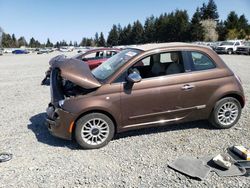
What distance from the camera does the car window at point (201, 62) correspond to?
5.52 m

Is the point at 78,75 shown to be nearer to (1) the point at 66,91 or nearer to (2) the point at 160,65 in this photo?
(1) the point at 66,91

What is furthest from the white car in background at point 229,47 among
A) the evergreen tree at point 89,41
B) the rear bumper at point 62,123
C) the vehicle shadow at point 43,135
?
the evergreen tree at point 89,41

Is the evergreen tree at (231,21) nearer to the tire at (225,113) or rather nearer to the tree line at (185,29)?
the tree line at (185,29)

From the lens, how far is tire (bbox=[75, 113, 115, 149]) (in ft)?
16.1

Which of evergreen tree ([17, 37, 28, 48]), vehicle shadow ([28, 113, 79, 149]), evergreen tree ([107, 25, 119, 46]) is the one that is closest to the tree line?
evergreen tree ([107, 25, 119, 46])

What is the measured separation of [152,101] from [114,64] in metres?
1.07

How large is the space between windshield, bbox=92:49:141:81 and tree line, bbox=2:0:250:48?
5225cm

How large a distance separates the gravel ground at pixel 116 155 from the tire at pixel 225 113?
0.48ft

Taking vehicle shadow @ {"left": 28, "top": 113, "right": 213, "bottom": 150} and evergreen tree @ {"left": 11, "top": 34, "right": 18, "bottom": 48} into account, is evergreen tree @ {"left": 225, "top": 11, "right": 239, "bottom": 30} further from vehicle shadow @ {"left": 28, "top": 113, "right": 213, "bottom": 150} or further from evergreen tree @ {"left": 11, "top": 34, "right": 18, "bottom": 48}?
evergreen tree @ {"left": 11, "top": 34, "right": 18, "bottom": 48}

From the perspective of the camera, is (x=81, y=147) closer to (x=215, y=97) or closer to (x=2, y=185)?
(x=2, y=185)

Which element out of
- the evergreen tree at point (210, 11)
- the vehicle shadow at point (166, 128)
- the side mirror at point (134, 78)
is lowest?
the vehicle shadow at point (166, 128)

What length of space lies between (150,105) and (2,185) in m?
2.74

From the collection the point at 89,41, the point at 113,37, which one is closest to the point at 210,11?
the point at 113,37

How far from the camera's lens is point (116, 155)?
4.74 metres
